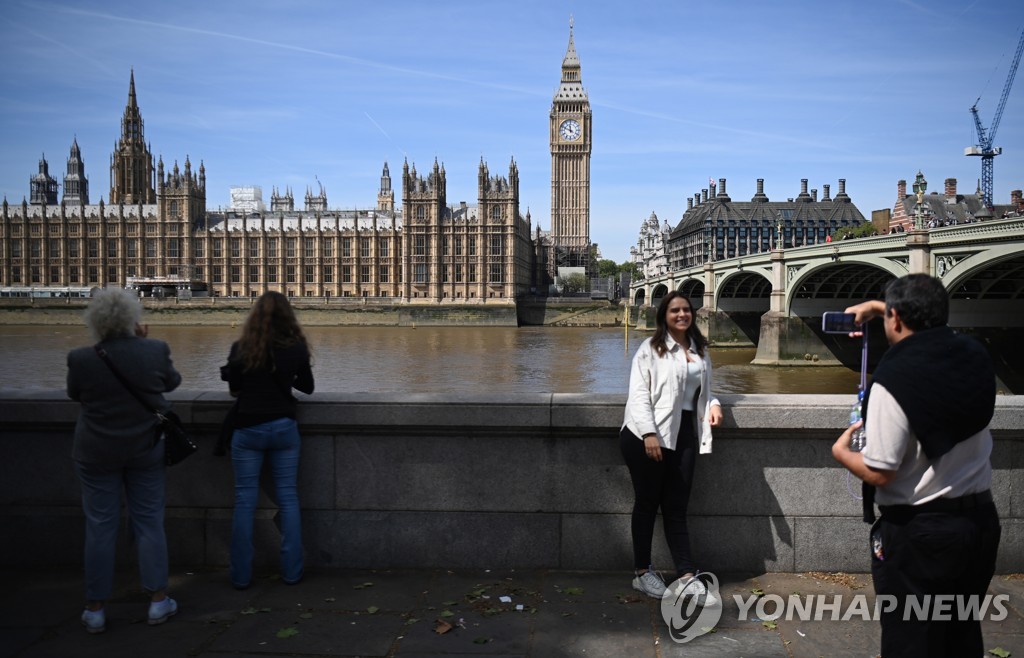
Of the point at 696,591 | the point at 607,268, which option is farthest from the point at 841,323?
the point at 607,268

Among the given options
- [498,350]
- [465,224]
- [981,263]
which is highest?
[465,224]

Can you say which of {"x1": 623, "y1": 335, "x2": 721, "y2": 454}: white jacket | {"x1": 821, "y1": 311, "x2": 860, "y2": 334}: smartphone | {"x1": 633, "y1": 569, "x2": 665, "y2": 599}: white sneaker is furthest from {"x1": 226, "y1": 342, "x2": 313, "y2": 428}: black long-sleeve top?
{"x1": 821, "y1": 311, "x2": 860, "y2": 334}: smartphone

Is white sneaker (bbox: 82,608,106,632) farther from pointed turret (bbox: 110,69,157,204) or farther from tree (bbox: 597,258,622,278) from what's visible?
tree (bbox: 597,258,622,278)

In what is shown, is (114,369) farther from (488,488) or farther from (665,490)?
(665,490)

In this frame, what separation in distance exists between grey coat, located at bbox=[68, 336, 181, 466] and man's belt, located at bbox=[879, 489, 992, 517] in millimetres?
3347

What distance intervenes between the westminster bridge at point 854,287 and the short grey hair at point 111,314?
24.4m

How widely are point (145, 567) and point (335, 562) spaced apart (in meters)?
Result: 1.10

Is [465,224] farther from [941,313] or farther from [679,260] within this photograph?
[941,313]

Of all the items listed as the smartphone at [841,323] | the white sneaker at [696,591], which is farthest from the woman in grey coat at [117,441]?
the smartphone at [841,323]

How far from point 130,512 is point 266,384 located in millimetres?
944

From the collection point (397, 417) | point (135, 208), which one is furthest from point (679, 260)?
point (397, 417)

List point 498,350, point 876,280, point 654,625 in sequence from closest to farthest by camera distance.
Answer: point 654,625
point 876,280
point 498,350

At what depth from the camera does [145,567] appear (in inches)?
157

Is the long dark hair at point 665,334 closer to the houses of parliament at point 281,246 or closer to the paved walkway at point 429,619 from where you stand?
the paved walkway at point 429,619
